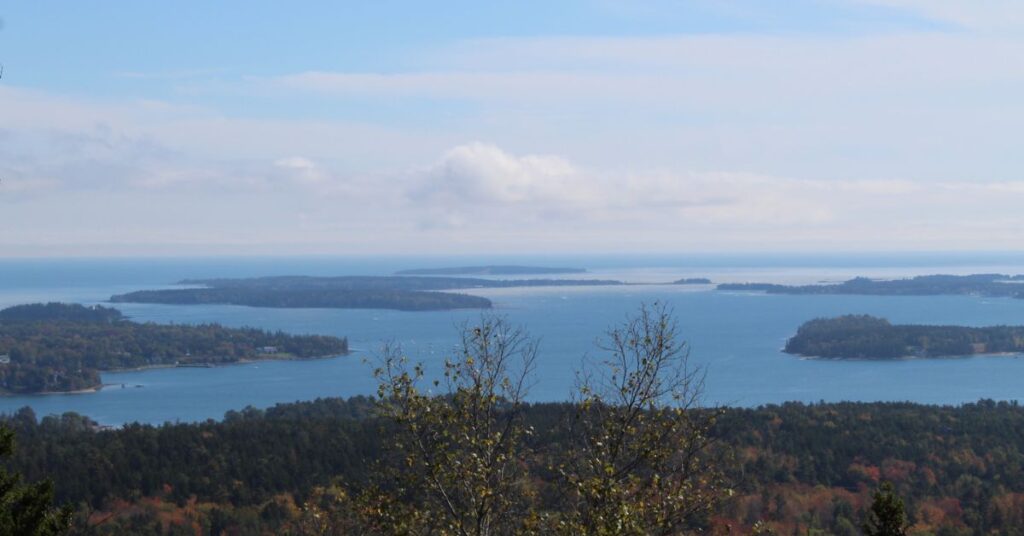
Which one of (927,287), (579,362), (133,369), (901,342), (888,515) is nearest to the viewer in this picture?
(888,515)

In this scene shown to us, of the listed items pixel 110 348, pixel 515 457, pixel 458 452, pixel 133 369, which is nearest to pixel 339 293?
pixel 110 348

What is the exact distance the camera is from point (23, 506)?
24.6 ft

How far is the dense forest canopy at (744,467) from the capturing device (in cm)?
1911

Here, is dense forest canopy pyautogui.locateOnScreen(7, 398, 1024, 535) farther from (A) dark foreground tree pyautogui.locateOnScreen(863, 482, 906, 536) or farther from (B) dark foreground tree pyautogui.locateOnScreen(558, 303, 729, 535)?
(B) dark foreground tree pyautogui.locateOnScreen(558, 303, 729, 535)

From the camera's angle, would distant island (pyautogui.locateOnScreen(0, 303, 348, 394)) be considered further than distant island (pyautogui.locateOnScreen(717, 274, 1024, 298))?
No

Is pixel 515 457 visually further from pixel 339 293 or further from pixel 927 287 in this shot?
pixel 927 287

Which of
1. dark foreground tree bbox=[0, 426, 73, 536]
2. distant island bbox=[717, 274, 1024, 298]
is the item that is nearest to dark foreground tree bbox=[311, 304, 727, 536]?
dark foreground tree bbox=[0, 426, 73, 536]

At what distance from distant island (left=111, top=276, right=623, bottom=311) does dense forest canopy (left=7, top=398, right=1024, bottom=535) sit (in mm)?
54108

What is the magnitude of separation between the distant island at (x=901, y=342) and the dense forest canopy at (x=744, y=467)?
33.1 m

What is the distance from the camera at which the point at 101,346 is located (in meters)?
61.6

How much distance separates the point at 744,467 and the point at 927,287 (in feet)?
289

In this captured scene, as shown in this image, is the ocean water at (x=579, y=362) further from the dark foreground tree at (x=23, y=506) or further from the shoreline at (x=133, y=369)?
the dark foreground tree at (x=23, y=506)

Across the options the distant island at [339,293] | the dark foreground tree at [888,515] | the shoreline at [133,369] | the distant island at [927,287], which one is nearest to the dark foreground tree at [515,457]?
the dark foreground tree at [888,515]

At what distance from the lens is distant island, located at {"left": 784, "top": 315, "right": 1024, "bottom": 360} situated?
2391 inches
